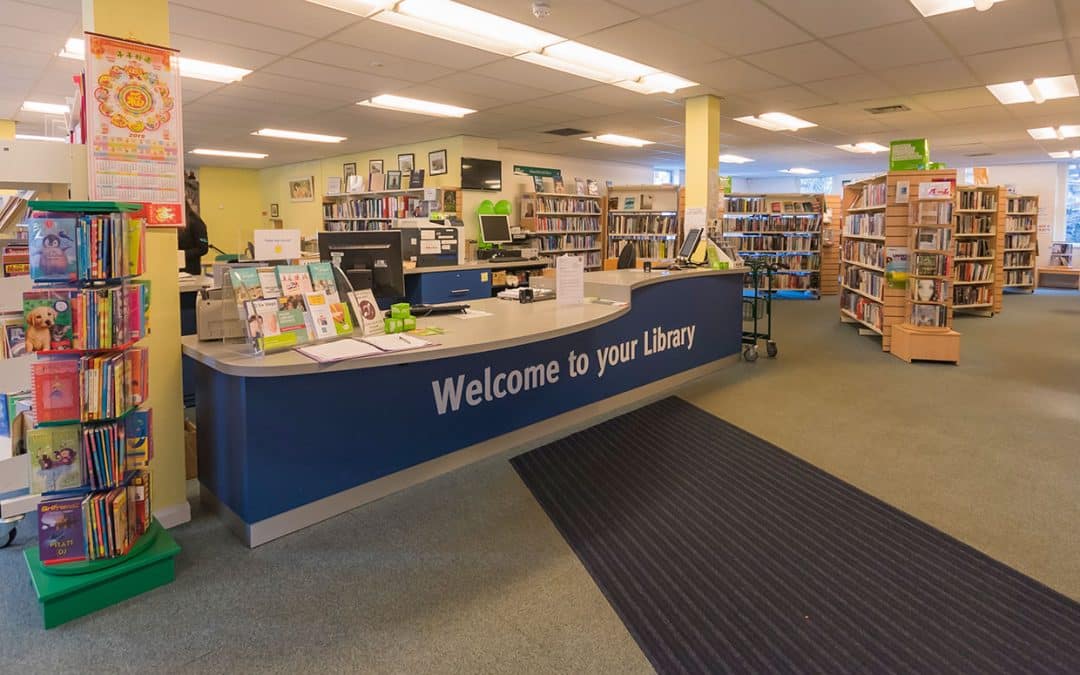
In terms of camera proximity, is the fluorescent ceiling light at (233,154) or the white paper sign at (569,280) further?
the fluorescent ceiling light at (233,154)

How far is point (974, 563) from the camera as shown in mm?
2779

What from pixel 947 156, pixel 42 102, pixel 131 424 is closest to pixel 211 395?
pixel 131 424

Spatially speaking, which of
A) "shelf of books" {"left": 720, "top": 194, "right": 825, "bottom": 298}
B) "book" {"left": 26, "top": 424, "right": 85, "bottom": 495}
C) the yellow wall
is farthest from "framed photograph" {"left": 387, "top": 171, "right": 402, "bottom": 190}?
"book" {"left": 26, "top": 424, "right": 85, "bottom": 495}

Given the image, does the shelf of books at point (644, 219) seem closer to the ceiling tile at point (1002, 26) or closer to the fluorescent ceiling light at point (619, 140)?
the fluorescent ceiling light at point (619, 140)

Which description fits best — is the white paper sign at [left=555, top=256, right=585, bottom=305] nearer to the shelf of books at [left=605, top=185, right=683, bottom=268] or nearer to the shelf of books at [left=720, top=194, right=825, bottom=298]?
the shelf of books at [left=605, top=185, right=683, bottom=268]

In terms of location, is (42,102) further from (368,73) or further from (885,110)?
(885,110)

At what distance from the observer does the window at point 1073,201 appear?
15039 mm

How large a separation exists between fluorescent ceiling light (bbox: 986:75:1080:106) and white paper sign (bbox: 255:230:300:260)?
23.8 ft

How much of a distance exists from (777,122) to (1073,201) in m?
10.9

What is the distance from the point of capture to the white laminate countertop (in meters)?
2.75

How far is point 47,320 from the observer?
2.31 metres

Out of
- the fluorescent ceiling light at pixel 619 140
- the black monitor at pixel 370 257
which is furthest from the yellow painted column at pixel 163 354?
the fluorescent ceiling light at pixel 619 140

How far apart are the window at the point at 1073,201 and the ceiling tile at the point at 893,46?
12.9m

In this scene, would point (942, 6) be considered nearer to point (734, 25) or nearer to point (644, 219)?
point (734, 25)
